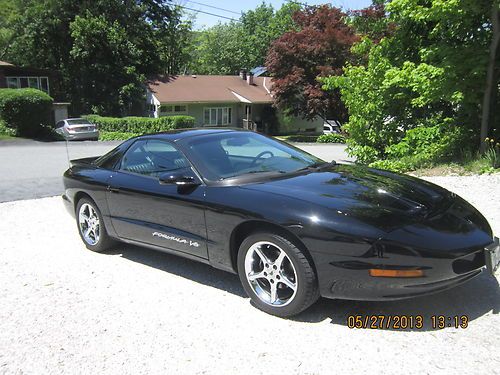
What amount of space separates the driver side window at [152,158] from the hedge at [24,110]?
24.3 meters

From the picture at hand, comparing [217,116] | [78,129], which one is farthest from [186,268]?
[217,116]

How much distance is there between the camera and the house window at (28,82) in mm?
35281

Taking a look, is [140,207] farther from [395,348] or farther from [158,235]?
[395,348]

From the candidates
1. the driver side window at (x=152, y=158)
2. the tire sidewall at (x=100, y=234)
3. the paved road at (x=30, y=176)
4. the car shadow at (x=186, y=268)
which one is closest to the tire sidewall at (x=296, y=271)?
the car shadow at (x=186, y=268)

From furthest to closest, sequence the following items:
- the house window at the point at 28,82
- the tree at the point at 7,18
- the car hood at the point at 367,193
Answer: the tree at the point at 7,18, the house window at the point at 28,82, the car hood at the point at 367,193

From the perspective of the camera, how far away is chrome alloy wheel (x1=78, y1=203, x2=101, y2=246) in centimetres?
532

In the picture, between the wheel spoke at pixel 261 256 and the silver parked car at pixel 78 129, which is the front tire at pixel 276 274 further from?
the silver parked car at pixel 78 129

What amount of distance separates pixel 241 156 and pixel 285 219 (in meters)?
1.34

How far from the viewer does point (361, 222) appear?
322 centimetres

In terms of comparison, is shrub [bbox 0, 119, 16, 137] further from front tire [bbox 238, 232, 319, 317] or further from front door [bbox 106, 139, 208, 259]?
front tire [bbox 238, 232, 319, 317]

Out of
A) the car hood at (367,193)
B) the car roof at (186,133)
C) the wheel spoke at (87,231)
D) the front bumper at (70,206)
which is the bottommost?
the wheel spoke at (87,231)

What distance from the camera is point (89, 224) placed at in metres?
5.44

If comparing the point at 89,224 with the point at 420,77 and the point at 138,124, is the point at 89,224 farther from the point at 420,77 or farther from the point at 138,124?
the point at 138,124

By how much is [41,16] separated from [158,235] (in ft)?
124
